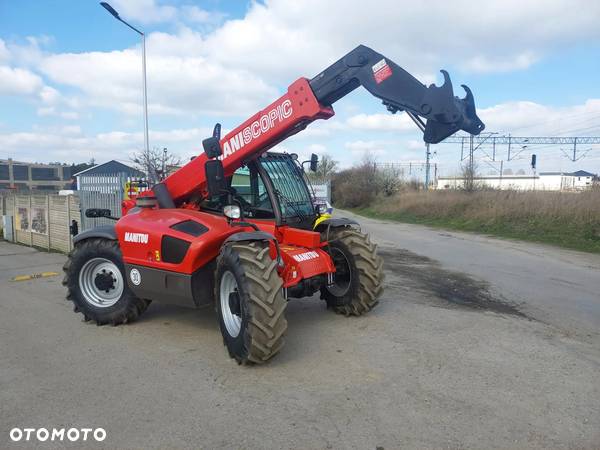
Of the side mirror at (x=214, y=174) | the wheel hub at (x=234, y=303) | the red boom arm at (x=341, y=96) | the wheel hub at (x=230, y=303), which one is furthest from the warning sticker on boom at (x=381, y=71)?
the wheel hub at (x=234, y=303)

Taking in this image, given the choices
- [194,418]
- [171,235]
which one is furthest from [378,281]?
[194,418]

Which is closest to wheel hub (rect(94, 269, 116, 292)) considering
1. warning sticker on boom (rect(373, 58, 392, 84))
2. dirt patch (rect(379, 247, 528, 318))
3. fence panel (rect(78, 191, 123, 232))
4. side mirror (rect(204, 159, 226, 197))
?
side mirror (rect(204, 159, 226, 197))

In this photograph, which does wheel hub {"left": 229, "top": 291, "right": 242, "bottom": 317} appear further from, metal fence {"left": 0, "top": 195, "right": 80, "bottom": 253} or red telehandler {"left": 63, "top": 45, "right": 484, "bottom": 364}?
metal fence {"left": 0, "top": 195, "right": 80, "bottom": 253}

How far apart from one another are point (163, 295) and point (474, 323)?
154 inches

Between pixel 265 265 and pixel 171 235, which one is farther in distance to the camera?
pixel 171 235

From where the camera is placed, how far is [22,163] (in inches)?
2378

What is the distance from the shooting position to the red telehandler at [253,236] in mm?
4434

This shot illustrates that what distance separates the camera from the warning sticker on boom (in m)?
4.69

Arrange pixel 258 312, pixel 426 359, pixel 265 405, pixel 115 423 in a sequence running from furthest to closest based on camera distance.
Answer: pixel 426 359, pixel 258 312, pixel 265 405, pixel 115 423

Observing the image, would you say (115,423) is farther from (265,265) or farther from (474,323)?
Answer: (474,323)

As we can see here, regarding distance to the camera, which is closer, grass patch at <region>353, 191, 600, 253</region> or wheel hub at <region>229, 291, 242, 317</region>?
wheel hub at <region>229, 291, 242, 317</region>

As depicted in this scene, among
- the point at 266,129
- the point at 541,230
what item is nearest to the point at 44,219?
the point at 266,129

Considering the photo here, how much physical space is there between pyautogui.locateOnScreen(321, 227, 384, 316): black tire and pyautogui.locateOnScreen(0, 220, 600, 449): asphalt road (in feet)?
0.68

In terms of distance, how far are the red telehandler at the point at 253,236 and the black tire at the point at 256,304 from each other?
0.01 m
